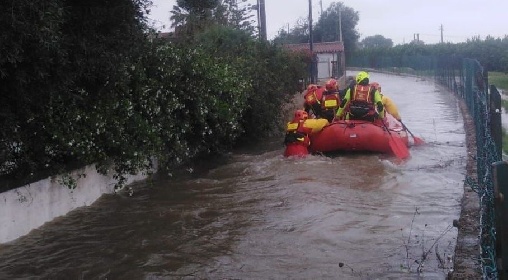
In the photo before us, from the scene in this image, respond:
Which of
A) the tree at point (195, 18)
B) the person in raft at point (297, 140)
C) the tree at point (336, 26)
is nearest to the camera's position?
the person in raft at point (297, 140)

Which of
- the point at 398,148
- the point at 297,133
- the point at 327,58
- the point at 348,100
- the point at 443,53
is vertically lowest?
the point at 398,148

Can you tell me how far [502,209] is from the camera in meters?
3.79

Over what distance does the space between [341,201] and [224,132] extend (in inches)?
157

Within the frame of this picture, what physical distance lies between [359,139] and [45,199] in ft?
22.8

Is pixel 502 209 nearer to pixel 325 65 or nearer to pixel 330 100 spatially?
pixel 330 100

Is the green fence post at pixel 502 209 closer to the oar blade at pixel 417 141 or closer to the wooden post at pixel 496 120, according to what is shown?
the wooden post at pixel 496 120

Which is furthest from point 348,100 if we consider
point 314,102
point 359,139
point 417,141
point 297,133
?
point 417,141

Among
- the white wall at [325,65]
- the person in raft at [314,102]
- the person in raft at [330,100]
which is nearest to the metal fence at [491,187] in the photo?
the person in raft at [330,100]

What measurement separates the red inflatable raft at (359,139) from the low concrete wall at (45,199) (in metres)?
5.07

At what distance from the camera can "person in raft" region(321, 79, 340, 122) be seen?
49.4ft

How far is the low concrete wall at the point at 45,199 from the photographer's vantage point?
750cm

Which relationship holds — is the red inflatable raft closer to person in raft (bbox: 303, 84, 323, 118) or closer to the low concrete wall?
person in raft (bbox: 303, 84, 323, 118)

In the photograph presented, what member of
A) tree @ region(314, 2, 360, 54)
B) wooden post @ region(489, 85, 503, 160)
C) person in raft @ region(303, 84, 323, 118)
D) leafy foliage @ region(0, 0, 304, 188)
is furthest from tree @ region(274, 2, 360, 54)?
wooden post @ region(489, 85, 503, 160)

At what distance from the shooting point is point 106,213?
9.20m
